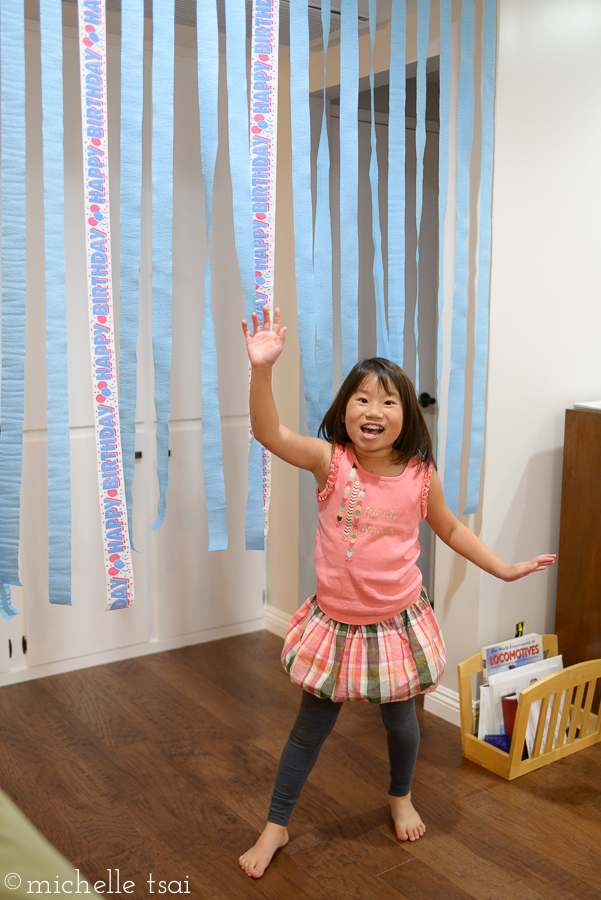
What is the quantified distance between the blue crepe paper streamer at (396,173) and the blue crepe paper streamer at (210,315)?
0.49 m

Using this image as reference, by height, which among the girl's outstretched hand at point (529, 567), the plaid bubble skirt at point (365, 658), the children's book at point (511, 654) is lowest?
the children's book at point (511, 654)

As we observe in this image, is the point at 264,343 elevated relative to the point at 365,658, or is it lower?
elevated

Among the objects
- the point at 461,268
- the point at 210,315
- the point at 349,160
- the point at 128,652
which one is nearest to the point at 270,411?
the point at 210,315

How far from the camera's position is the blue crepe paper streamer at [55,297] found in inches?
59.9

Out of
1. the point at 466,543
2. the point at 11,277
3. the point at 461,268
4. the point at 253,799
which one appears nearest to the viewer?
the point at 11,277

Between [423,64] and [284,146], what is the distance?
3.46ft

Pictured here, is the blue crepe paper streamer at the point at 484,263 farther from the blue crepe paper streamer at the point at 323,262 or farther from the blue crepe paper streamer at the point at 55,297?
the blue crepe paper streamer at the point at 55,297

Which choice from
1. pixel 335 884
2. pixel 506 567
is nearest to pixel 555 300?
pixel 506 567

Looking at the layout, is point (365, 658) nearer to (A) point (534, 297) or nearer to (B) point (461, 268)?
(B) point (461, 268)

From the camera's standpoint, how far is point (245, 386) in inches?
126

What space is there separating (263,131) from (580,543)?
1.62 m

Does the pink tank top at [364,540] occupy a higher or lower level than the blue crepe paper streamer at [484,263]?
lower

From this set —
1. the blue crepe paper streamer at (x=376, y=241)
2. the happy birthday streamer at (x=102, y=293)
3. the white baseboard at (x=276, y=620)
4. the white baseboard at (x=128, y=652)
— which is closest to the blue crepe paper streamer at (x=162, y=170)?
the happy birthday streamer at (x=102, y=293)

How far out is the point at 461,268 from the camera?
2314mm
